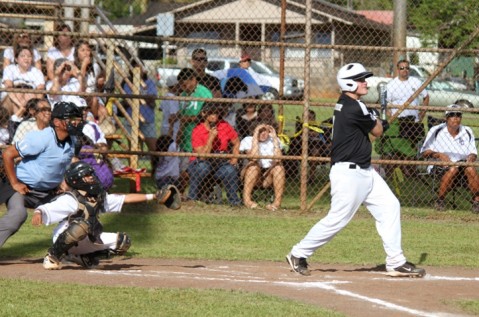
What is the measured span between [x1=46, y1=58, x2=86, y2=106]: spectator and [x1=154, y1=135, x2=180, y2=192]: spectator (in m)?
1.25

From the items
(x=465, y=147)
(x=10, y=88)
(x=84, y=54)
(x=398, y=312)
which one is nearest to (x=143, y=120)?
(x=84, y=54)

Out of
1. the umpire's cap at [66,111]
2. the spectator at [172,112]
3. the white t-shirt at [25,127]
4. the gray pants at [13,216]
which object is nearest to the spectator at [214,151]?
the spectator at [172,112]

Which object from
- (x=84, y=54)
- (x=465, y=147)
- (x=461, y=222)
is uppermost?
(x=84, y=54)

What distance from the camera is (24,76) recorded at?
13711 millimetres

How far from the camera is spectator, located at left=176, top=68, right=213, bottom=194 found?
1395cm

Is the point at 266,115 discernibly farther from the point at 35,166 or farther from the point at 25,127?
the point at 35,166

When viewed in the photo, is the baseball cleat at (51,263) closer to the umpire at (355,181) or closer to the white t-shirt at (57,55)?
the umpire at (355,181)

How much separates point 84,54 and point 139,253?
14.0 feet

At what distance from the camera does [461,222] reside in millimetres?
13266

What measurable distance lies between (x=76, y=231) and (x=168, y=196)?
852mm

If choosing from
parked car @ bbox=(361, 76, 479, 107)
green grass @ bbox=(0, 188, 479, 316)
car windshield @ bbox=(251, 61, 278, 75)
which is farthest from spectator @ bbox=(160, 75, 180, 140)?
car windshield @ bbox=(251, 61, 278, 75)

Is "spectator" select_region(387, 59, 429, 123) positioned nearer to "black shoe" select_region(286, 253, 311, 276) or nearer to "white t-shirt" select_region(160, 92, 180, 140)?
"white t-shirt" select_region(160, 92, 180, 140)

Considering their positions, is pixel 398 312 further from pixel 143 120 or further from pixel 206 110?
pixel 143 120

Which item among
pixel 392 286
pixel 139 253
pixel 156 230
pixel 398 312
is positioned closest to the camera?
pixel 398 312
